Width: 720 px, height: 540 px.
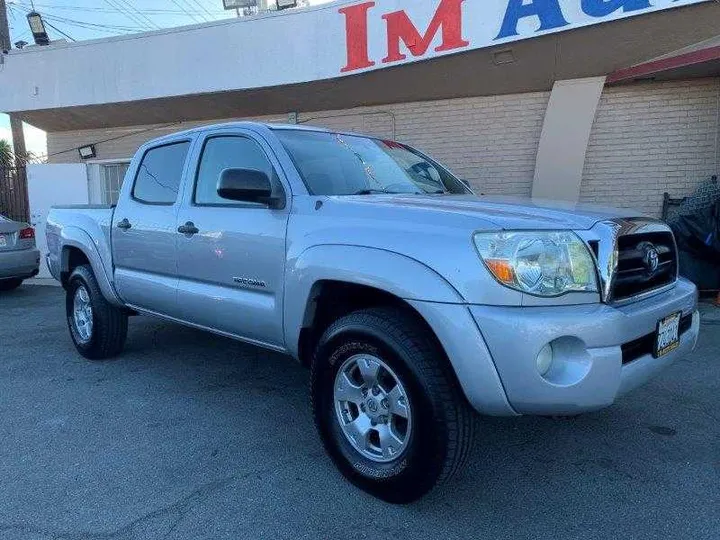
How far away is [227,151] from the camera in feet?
13.3

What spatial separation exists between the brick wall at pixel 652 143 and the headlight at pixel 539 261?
21.9 feet

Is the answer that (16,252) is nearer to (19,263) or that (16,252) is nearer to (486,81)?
(19,263)

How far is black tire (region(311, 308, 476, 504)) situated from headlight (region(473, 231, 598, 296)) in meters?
0.47

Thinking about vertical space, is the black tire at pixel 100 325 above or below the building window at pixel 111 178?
below

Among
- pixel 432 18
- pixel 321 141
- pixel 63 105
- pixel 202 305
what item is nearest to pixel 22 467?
pixel 202 305

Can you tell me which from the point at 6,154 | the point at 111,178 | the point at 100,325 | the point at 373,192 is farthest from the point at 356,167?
the point at 6,154

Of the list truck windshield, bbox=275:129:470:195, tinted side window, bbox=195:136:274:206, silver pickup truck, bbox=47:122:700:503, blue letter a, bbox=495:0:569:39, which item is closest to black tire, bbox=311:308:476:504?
silver pickup truck, bbox=47:122:700:503

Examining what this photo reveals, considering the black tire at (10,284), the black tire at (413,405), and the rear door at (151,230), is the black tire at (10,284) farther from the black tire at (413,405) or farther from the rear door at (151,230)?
the black tire at (413,405)

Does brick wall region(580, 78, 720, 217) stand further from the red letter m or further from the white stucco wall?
the red letter m

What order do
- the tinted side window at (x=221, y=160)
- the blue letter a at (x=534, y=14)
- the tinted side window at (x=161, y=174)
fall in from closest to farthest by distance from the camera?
the tinted side window at (x=221, y=160) < the tinted side window at (x=161, y=174) < the blue letter a at (x=534, y=14)

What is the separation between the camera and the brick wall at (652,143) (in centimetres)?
810

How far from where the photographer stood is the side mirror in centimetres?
332

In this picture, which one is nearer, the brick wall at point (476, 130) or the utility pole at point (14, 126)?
the brick wall at point (476, 130)

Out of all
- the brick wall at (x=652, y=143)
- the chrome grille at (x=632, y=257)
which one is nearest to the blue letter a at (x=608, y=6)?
the brick wall at (x=652, y=143)
